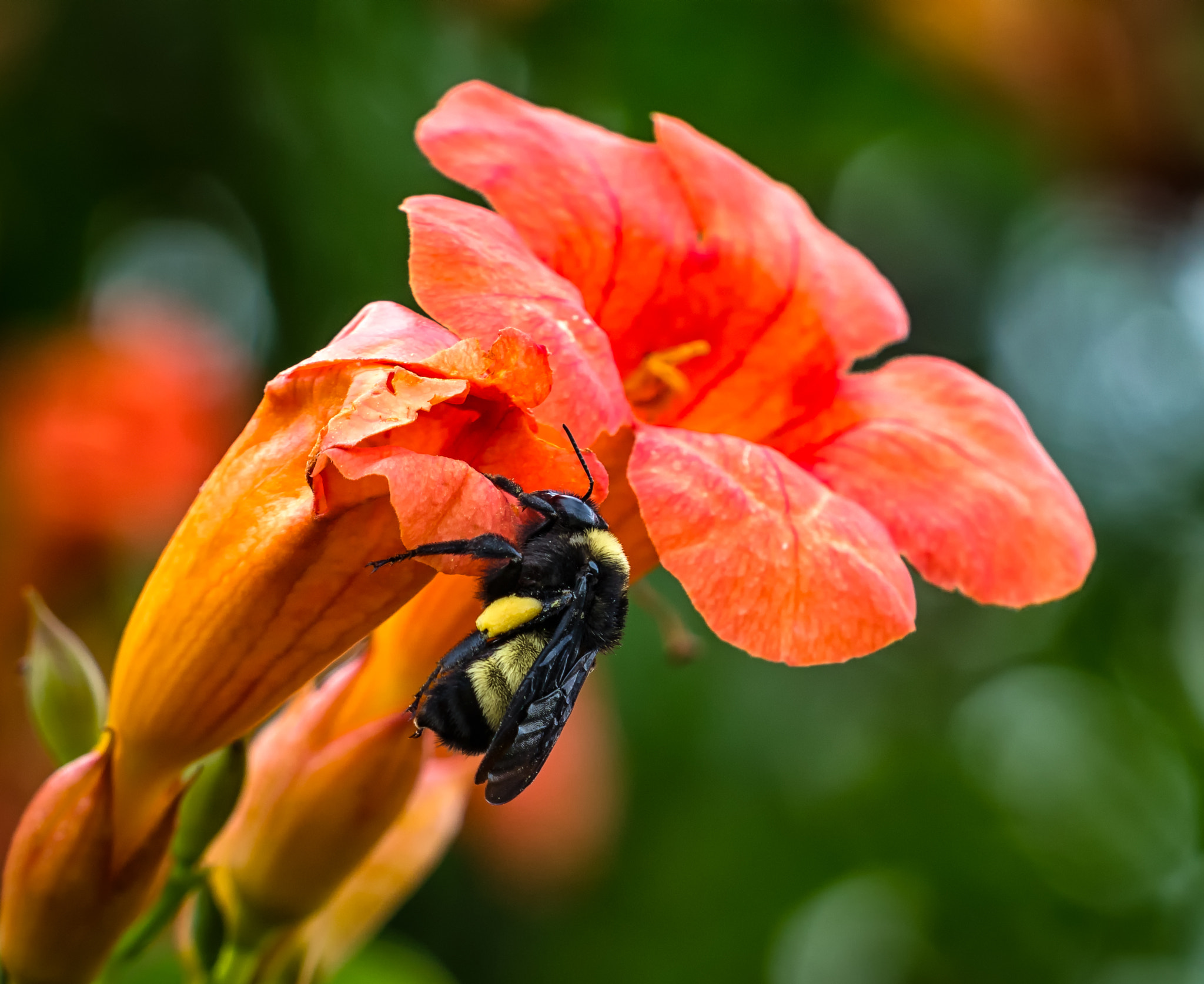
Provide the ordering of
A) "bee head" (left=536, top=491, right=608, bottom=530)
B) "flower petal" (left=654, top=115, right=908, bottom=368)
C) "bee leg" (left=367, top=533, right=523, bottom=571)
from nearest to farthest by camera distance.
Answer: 1. "bee leg" (left=367, top=533, right=523, bottom=571)
2. "bee head" (left=536, top=491, right=608, bottom=530)
3. "flower petal" (left=654, top=115, right=908, bottom=368)

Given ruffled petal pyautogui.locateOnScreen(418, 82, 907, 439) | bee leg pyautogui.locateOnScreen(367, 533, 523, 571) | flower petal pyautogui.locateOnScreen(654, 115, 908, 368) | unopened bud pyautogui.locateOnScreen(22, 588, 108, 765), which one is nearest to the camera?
bee leg pyautogui.locateOnScreen(367, 533, 523, 571)

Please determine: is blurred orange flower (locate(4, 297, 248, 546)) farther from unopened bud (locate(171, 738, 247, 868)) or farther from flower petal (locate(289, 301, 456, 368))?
flower petal (locate(289, 301, 456, 368))

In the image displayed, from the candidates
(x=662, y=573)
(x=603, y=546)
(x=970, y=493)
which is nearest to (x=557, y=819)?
(x=662, y=573)

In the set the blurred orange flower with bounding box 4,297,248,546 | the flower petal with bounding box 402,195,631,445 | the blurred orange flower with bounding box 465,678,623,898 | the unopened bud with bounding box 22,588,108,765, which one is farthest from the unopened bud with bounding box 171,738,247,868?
the blurred orange flower with bounding box 4,297,248,546

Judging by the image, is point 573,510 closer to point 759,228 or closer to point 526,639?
point 526,639

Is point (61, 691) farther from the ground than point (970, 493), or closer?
closer

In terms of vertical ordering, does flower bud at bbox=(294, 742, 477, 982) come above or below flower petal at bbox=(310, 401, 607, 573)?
below

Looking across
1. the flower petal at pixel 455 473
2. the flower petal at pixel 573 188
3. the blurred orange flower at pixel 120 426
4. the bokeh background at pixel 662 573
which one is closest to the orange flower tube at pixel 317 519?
the flower petal at pixel 455 473
